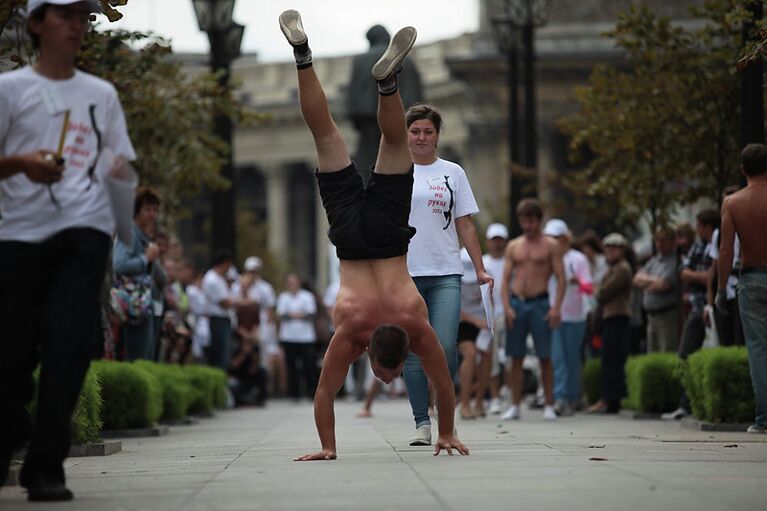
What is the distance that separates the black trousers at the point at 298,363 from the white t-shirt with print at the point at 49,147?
2392 centimetres

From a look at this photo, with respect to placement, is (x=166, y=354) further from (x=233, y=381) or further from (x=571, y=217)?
(x=571, y=217)

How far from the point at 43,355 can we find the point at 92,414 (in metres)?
4.25

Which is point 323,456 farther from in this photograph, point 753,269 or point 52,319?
point 753,269

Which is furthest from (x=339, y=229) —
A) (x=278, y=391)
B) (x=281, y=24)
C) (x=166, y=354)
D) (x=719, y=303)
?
(x=278, y=391)

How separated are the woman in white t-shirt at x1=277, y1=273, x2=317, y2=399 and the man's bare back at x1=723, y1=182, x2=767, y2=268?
18.7 metres

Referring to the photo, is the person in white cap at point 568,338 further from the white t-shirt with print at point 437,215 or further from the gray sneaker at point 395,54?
the gray sneaker at point 395,54

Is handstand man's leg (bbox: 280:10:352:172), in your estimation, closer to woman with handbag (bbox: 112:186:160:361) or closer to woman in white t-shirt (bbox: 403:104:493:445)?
woman in white t-shirt (bbox: 403:104:493:445)

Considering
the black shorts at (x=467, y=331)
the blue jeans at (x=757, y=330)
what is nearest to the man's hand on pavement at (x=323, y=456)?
the blue jeans at (x=757, y=330)

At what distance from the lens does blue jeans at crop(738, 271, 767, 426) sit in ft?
44.1

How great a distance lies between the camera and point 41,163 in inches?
302

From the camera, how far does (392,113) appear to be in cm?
1004

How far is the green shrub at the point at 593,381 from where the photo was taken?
21.6 m

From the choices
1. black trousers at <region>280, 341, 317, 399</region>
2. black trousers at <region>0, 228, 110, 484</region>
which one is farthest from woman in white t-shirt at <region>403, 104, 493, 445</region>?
black trousers at <region>280, 341, 317, 399</region>

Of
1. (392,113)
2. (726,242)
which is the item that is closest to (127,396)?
(726,242)
